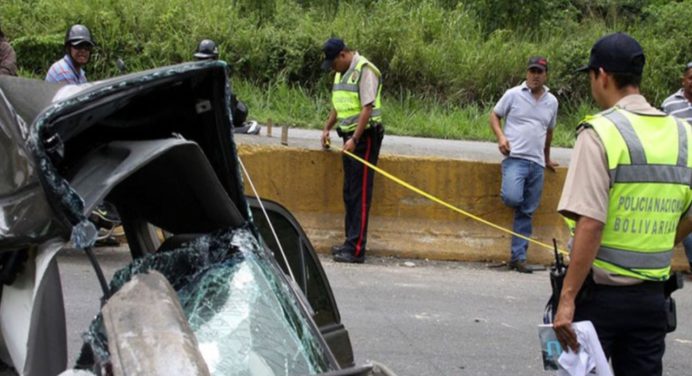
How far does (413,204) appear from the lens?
27.7 ft

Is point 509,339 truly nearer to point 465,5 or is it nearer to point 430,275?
point 430,275

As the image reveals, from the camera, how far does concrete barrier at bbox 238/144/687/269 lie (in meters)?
8.30

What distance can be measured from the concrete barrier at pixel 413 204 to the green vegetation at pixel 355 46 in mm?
5288

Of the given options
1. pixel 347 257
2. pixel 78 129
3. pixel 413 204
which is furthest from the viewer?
pixel 413 204

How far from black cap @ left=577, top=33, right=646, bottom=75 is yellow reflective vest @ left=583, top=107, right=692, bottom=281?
6.3 inches

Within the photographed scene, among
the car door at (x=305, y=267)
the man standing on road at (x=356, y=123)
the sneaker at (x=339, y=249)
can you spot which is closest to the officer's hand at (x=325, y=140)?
the man standing on road at (x=356, y=123)

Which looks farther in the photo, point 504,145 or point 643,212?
point 504,145

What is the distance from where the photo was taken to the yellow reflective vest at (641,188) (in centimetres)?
346

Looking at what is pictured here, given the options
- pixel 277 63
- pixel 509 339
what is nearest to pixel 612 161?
pixel 509 339

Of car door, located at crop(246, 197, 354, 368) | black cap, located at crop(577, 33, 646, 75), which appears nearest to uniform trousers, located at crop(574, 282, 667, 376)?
black cap, located at crop(577, 33, 646, 75)

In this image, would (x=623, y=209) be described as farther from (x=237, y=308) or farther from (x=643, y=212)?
(x=237, y=308)

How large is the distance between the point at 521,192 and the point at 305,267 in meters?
4.63

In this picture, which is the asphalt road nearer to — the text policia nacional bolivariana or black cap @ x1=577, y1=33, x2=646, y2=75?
the text policia nacional bolivariana

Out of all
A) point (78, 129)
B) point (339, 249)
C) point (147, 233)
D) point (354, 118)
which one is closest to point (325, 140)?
point (354, 118)
